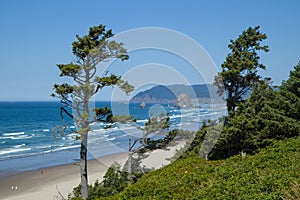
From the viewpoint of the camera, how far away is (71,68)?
15.8m

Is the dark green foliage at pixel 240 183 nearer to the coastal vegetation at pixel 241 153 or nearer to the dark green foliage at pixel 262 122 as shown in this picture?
the coastal vegetation at pixel 241 153

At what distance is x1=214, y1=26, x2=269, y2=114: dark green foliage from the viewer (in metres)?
19.8

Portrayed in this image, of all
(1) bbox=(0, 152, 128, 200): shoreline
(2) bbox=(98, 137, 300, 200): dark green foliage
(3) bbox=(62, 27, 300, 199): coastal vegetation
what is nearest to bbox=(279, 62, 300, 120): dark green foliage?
(3) bbox=(62, 27, 300, 199): coastal vegetation

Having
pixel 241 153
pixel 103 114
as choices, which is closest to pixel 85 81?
pixel 103 114

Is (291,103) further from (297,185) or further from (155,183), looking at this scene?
(297,185)

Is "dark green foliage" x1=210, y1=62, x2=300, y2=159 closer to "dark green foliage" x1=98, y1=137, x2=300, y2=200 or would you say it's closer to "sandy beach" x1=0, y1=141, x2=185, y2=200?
"dark green foliage" x1=98, y1=137, x2=300, y2=200

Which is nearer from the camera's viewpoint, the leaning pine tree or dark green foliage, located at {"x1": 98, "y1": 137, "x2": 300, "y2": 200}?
dark green foliage, located at {"x1": 98, "y1": 137, "x2": 300, "y2": 200}

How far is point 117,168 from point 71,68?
773 centimetres

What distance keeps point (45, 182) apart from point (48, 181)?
39 centimetres

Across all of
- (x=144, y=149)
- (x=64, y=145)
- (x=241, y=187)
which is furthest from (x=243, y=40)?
(x=64, y=145)

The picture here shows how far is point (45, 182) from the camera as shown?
27578mm

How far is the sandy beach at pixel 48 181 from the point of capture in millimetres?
24000

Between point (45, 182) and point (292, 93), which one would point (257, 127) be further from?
point (45, 182)

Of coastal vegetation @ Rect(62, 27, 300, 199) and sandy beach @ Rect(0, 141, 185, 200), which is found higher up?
coastal vegetation @ Rect(62, 27, 300, 199)
